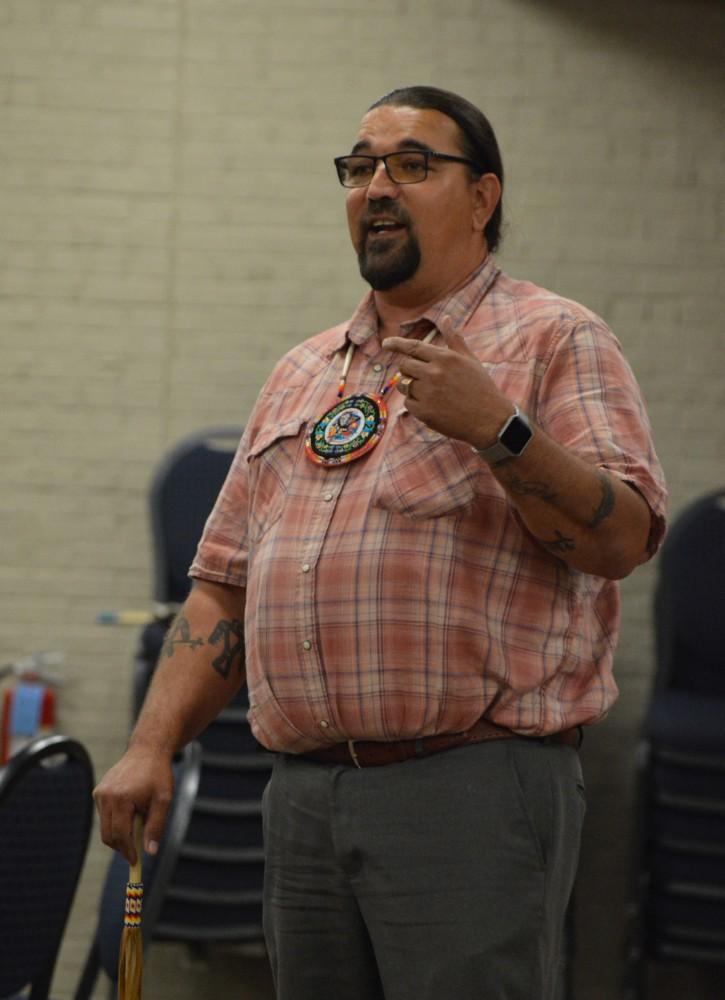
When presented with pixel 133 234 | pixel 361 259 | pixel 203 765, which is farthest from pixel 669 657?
pixel 361 259

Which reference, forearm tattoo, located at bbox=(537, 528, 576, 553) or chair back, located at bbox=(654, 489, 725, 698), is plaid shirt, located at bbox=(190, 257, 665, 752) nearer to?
forearm tattoo, located at bbox=(537, 528, 576, 553)

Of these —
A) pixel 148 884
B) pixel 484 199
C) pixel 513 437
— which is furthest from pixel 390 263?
pixel 148 884

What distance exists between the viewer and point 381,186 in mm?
2020

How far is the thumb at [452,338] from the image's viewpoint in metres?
1.70

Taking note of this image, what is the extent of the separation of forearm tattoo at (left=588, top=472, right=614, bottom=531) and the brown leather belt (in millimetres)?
297

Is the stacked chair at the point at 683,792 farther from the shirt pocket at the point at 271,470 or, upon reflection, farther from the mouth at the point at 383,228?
the mouth at the point at 383,228

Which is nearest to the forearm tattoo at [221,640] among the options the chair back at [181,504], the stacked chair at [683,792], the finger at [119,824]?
the finger at [119,824]

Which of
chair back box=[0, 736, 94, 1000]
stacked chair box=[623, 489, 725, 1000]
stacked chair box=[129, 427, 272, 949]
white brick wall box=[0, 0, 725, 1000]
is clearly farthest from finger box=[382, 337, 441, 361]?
white brick wall box=[0, 0, 725, 1000]

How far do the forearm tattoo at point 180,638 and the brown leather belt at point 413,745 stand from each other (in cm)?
31

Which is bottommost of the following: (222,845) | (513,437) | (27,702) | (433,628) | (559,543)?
(222,845)

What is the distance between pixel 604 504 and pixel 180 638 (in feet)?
2.39

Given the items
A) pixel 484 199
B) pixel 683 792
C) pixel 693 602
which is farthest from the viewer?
pixel 693 602

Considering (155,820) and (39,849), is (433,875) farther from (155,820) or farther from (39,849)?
(39,849)

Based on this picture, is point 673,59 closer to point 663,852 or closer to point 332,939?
point 663,852
